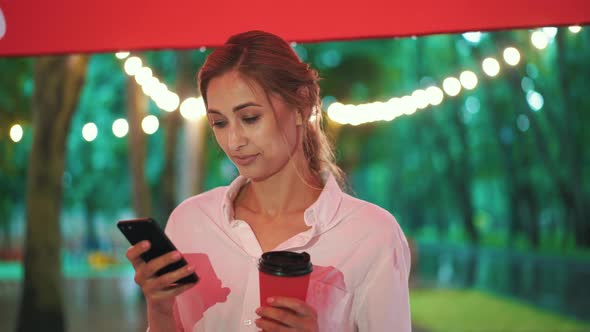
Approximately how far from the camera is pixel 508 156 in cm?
1299

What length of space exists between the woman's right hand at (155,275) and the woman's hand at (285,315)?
177 millimetres

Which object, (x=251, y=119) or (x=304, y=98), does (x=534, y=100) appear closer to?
(x=304, y=98)

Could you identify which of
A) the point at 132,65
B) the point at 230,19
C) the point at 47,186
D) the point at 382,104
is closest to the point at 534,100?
the point at 382,104

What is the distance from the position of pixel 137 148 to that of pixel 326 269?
6410 millimetres

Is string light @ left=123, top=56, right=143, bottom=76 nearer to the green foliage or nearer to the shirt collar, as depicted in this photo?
the shirt collar

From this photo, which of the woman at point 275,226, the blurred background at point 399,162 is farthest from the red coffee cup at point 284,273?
the blurred background at point 399,162

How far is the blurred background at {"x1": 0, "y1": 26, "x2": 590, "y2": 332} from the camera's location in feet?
20.6

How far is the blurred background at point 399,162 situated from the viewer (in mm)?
6289

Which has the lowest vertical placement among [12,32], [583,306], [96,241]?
[583,306]

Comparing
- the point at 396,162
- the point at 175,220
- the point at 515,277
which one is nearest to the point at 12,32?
the point at 175,220

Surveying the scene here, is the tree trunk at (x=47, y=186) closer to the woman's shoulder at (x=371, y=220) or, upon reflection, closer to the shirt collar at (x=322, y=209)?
the shirt collar at (x=322, y=209)

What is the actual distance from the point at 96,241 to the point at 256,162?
11.2 meters

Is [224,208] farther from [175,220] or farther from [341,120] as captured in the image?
[341,120]

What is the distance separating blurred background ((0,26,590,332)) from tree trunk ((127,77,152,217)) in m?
0.02
